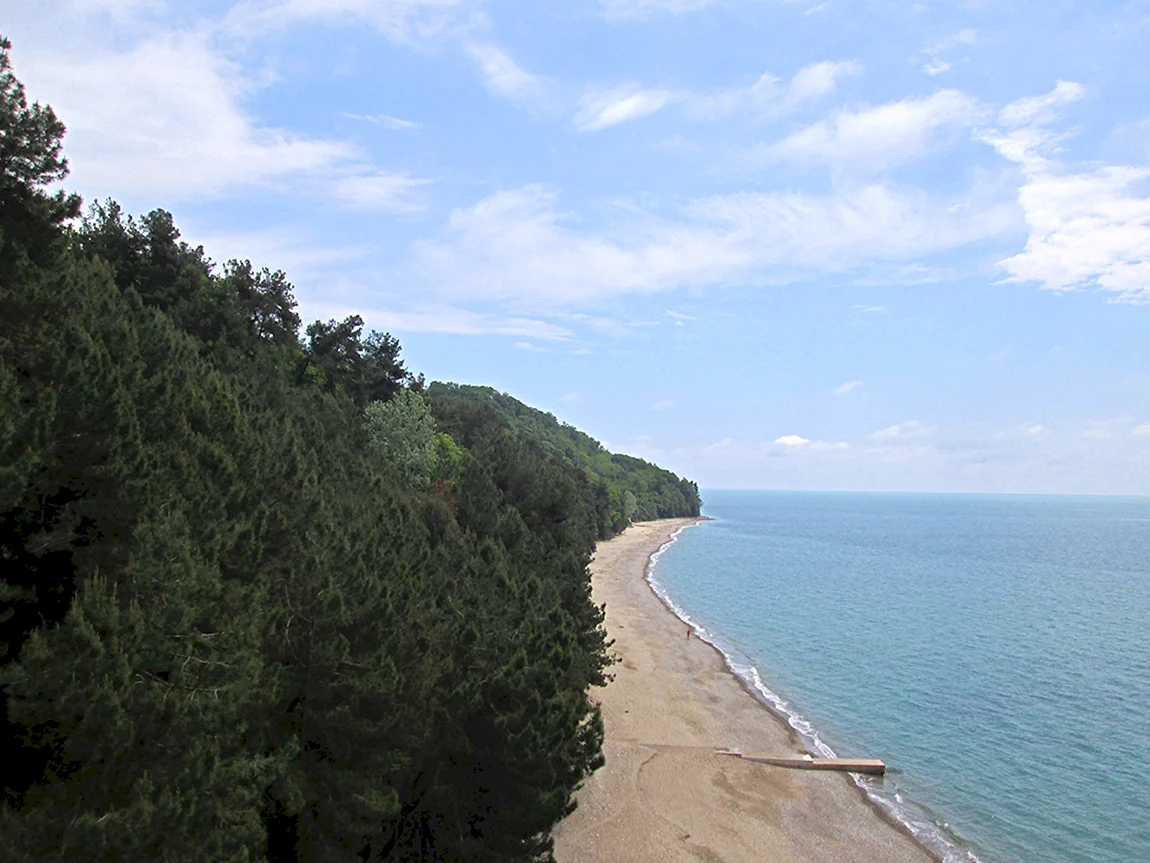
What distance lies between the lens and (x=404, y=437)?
39.7 metres

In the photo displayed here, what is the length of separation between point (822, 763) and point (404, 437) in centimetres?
2662

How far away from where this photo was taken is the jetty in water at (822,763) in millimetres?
26953

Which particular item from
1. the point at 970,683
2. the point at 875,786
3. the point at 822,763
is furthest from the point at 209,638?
the point at 970,683

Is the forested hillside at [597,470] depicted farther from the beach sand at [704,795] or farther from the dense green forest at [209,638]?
the dense green forest at [209,638]

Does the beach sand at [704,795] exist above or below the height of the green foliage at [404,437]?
below

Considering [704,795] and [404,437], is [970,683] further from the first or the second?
[404,437]

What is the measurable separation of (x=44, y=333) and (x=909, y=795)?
97.4 feet

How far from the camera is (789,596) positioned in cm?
6600

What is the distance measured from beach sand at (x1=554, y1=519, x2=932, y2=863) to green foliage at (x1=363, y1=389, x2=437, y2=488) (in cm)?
1581

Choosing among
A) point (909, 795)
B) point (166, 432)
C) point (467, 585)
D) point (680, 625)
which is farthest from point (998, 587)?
point (166, 432)

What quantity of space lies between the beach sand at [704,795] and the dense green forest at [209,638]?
16.3 ft

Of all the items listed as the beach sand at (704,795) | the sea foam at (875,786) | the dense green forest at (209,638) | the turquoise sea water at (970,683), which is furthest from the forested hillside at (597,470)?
the dense green forest at (209,638)

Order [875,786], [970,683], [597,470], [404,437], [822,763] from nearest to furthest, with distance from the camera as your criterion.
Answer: [875,786] → [822,763] → [970,683] → [404,437] → [597,470]

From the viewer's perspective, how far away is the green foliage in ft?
127
